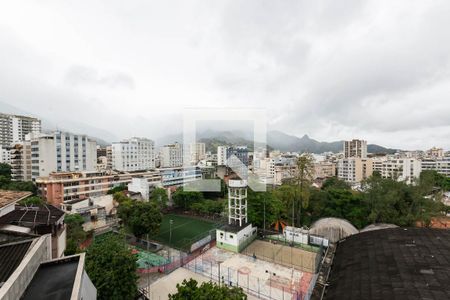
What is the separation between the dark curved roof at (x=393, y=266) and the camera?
307 inches

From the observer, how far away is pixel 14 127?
49812mm

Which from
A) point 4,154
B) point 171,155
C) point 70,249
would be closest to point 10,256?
point 70,249

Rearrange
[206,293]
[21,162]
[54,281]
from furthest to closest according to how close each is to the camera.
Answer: [21,162]
[206,293]
[54,281]

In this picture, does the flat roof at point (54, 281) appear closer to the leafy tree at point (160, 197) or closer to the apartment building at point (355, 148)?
the leafy tree at point (160, 197)

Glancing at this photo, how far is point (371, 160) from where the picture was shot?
1769 inches

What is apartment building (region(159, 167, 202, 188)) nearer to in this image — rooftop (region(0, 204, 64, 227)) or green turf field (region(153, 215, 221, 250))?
green turf field (region(153, 215, 221, 250))

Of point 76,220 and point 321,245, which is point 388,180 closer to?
point 321,245

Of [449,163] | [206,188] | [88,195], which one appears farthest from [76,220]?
[449,163]

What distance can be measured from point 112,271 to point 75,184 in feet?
69.5

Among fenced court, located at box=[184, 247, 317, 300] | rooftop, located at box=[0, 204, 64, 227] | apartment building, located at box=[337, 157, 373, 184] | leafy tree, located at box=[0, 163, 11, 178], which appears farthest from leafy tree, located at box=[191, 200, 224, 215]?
apartment building, located at box=[337, 157, 373, 184]

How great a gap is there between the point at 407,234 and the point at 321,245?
15.4ft

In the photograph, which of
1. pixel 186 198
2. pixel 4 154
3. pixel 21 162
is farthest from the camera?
pixel 4 154

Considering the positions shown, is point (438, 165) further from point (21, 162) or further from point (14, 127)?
point (14, 127)

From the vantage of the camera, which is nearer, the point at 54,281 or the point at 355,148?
the point at 54,281
